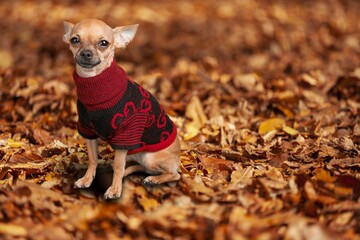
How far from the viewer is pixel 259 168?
4469 millimetres

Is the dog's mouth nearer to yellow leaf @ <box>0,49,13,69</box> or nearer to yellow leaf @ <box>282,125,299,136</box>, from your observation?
yellow leaf @ <box>282,125,299,136</box>

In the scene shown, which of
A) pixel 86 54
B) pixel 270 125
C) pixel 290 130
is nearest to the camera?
pixel 86 54

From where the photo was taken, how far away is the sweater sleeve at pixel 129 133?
3.92m

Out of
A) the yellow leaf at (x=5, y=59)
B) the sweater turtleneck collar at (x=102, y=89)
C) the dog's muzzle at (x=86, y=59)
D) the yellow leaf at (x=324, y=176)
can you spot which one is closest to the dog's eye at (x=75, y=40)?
the dog's muzzle at (x=86, y=59)

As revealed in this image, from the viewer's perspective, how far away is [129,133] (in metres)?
3.93

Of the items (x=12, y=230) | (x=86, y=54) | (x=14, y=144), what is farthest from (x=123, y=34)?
(x=12, y=230)

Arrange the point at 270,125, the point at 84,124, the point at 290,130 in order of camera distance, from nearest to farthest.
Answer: the point at 84,124
the point at 290,130
the point at 270,125

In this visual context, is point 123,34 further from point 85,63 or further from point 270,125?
point 270,125

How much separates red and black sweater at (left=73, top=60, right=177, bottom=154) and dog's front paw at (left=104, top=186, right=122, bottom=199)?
12.0 inches

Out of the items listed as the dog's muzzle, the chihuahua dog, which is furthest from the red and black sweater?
the dog's muzzle

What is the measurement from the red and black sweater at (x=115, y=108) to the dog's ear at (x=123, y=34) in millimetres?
264

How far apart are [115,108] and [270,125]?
7.48ft

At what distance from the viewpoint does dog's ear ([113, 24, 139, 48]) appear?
418cm

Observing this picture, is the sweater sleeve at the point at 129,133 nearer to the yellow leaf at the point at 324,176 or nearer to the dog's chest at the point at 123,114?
the dog's chest at the point at 123,114
